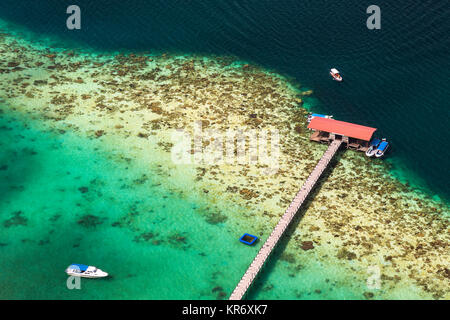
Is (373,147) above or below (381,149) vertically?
above

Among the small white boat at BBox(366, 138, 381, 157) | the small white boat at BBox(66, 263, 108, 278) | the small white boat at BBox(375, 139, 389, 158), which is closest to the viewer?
the small white boat at BBox(66, 263, 108, 278)

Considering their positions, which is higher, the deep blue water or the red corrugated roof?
the deep blue water

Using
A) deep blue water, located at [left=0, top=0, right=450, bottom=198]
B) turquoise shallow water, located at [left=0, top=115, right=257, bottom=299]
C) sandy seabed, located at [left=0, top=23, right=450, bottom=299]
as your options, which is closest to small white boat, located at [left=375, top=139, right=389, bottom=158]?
sandy seabed, located at [left=0, top=23, right=450, bottom=299]

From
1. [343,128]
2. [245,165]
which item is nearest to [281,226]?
[245,165]

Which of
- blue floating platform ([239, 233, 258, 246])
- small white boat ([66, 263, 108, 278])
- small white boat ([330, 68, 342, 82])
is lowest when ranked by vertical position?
small white boat ([66, 263, 108, 278])

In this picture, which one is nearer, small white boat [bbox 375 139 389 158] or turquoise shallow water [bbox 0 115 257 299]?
turquoise shallow water [bbox 0 115 257 299]

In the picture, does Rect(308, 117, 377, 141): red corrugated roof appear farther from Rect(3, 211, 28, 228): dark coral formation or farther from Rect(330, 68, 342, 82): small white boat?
Rect(3, 211, 28, 228): dark coral formation

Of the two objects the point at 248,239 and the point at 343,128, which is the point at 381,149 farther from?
the point at 248,239
